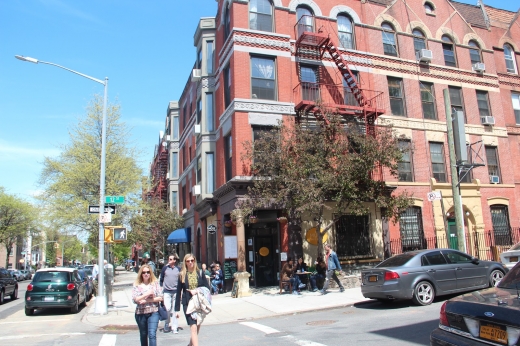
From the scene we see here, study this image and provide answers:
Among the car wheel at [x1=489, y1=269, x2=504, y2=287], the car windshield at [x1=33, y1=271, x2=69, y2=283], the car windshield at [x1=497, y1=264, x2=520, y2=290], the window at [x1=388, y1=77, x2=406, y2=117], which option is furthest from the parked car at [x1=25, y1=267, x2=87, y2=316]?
the window at [x1=388, y1=77, x2=406, y2=117]

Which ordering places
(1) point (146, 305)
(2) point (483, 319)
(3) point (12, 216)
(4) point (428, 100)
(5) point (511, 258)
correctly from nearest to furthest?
(2) point (483, 319), (1) point (146, 305), (5) point (511, 258), (4) point (428, 100), (3) point (12, 216)

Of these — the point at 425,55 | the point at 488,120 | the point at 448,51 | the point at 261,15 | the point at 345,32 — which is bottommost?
the point at 488,120

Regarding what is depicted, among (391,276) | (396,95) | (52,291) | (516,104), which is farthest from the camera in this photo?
(516,104)

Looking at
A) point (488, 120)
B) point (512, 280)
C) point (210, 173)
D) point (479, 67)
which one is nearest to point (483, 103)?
point (488, 120)

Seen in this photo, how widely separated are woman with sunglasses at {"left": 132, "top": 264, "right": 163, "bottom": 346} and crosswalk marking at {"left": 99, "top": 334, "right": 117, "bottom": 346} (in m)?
2.85

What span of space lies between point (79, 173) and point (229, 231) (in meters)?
12.6

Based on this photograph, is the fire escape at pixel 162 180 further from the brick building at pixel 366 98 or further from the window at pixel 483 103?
the window at pixel 483 103

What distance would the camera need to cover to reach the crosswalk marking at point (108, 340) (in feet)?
30.5

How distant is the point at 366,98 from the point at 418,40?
235 inches

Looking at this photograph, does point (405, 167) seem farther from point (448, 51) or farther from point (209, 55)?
point (209, 55)

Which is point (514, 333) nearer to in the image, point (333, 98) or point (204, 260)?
point (333, 98)

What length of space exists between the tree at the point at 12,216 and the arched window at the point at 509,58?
2140 inches

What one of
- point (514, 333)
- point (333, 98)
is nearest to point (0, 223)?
point (333, 98)

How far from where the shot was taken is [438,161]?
22641mm
